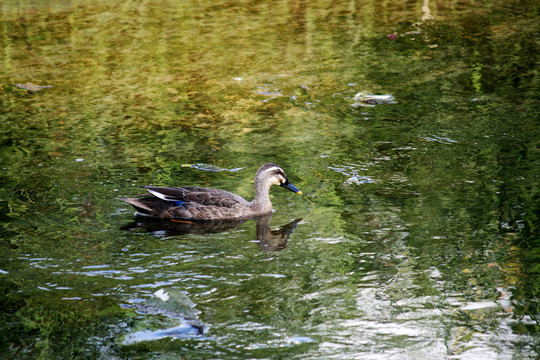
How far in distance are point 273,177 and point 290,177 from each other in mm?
699

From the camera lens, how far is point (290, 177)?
9.26 m

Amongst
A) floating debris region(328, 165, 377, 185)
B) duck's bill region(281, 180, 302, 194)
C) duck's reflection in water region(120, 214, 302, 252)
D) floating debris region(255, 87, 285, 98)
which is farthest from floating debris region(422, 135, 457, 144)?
floating debris region(255, 87, 285, 98)

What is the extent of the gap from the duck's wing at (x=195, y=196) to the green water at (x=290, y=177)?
1.28 feet

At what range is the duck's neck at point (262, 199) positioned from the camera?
8.51 metres

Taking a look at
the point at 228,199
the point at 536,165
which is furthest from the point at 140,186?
the point at 536,165

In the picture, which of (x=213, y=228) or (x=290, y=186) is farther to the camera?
(x=290, y=186)

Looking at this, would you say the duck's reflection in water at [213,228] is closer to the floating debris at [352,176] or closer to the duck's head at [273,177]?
the duck's head at [273,177]

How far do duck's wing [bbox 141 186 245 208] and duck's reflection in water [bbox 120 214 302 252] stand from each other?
0.23 m

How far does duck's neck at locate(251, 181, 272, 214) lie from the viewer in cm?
851

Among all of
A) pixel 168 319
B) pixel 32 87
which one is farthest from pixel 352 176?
pixel 32 87

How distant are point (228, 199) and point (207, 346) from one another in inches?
119

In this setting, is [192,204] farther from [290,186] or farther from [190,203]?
[290,186]

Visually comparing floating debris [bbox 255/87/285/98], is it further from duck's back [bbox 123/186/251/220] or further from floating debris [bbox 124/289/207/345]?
floating debris [bbox 124/289/207/345]

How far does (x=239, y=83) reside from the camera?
13.0 meters
